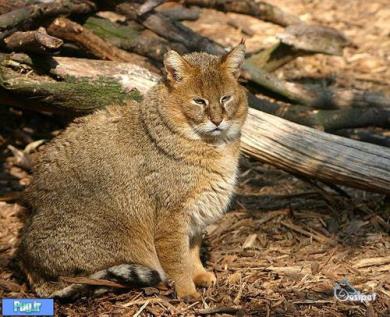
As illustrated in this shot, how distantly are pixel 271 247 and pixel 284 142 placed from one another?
93 centimetres

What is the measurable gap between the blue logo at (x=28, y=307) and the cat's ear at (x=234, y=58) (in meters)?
2.19

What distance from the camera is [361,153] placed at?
565cm

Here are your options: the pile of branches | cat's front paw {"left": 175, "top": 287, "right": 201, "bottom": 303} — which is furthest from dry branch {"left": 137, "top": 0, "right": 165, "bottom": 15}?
cat's front paw {"left": 175, "top": 287, "right": 201, "bottom": 303}

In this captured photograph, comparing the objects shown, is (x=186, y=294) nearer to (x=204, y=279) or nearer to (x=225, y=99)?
(x=204, y=279)

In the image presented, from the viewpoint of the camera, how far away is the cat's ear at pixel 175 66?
4879 millimetres

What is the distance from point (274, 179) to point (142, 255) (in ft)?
7.79

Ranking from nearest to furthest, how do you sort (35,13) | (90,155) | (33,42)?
(90,155) → (33,42) → (35,13)

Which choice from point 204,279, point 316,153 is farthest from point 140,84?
point 204,279

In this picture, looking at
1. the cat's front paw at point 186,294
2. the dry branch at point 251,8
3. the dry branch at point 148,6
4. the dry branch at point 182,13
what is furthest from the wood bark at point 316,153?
the dry branch at point 182,13

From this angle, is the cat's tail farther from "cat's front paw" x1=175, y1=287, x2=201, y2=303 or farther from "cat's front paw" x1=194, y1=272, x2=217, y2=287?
"cat's front paw" x1=194, y1=272, x2=217, y2=287

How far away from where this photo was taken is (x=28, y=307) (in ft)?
15.7

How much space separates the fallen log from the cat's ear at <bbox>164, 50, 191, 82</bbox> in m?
0.97


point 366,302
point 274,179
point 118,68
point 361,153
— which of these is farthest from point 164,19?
point 366,302

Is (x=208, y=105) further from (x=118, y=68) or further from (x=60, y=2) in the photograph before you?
(x=60, y=2)
